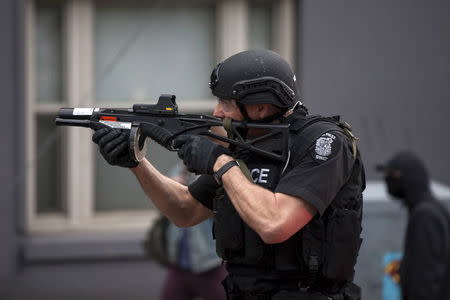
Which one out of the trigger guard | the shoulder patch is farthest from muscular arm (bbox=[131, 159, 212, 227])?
the shoulder patch

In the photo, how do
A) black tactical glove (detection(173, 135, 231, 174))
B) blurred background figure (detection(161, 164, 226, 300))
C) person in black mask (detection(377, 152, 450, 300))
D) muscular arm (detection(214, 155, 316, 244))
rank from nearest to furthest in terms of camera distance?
muscular arm (detection(214, 155, 316, 244)) → black tactical glove (detection(173, 135, 231, 174)) → person in black mask (detection(377, 152, 450, 300)) → blurred background figure (detection(161, 164, 226, 300))

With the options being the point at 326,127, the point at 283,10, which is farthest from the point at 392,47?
the point at 326,127

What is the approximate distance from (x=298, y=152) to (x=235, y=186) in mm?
280

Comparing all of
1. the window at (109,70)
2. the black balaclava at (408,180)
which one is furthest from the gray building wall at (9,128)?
the black balaclava at (408,180)

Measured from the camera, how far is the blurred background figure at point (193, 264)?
5.30m

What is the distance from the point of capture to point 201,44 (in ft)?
22.9

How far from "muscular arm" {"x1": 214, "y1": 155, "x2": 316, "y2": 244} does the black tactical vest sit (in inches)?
5.5

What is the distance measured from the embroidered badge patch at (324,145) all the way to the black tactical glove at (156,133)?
0.58 m

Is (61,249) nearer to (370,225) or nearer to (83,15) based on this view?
(83,15)

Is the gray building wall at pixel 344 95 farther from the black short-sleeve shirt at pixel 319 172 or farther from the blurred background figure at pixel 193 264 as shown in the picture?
the black short-sleeve shirt at pixel 319 172

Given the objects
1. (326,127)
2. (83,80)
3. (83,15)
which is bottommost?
(326,127)

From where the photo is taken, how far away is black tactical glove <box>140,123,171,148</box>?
3.17m

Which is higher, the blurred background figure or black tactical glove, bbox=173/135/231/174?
black tactical glove, bbox=173/135/231/174

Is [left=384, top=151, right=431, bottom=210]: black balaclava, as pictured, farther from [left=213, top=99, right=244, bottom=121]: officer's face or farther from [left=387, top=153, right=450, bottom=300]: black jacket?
[left=213, top=99, right=244, bottom=121]: officer's face
